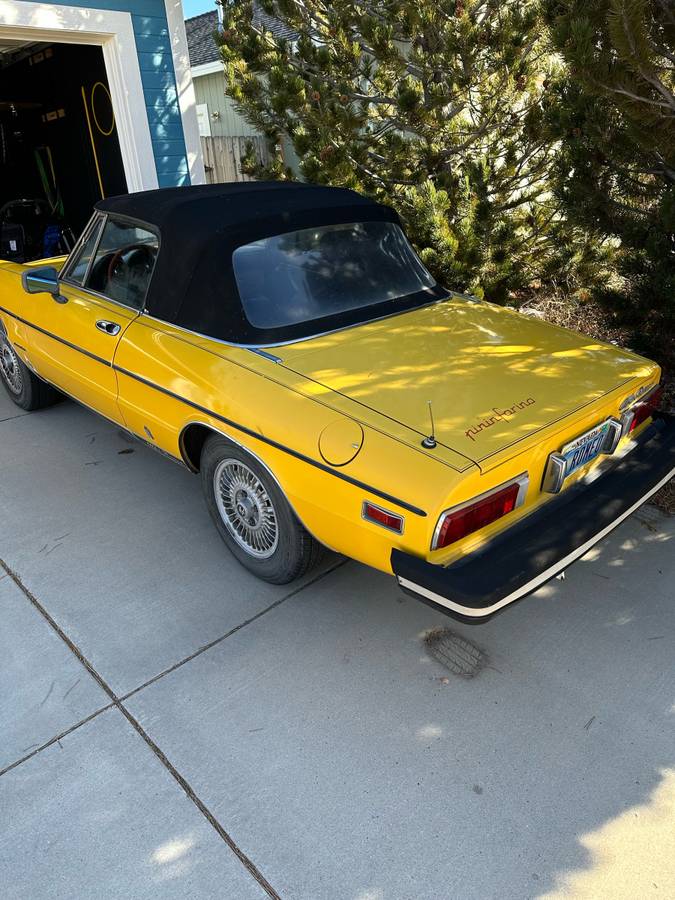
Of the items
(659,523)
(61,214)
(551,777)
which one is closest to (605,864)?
(551,777)

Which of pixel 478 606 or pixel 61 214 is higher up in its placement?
pixel 61 214

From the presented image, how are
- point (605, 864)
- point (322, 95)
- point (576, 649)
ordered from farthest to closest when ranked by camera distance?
point (322, 95) → point (576, 649) → point (605, 864)

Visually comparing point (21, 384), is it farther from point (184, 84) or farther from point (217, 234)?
point (184, 84)

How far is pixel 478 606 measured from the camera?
7.07ft

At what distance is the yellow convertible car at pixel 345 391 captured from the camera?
229cm

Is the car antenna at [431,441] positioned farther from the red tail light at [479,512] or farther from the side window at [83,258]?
the side window at [83,258]

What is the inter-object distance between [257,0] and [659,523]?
18.1ft

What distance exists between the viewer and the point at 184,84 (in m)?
6.97

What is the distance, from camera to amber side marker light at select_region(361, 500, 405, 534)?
2256mm

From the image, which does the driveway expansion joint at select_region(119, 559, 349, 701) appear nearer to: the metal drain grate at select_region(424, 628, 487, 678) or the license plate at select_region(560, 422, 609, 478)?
the metal drain grate at select_region(424, 628, 487, 678)

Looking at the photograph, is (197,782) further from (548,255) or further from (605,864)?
(548,255)

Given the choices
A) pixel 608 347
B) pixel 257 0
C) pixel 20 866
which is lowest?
pixel 20 866

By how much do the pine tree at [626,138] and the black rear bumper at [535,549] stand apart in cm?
160

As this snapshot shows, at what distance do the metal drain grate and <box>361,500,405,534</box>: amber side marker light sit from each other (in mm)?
794
